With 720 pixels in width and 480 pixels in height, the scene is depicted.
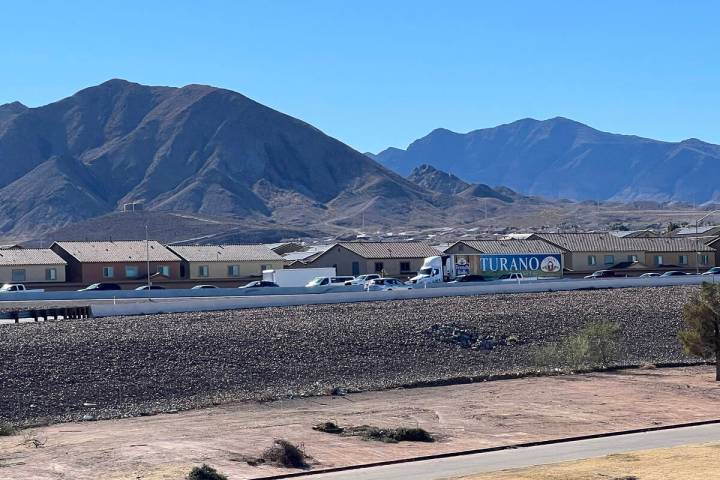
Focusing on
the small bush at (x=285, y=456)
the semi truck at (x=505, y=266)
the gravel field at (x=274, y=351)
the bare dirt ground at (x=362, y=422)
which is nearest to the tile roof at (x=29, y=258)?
the semi truck at (x=505, y=266)

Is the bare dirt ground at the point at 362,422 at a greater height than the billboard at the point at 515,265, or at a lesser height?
lesser

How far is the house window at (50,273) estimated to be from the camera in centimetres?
8881

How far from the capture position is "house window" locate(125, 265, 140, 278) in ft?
298

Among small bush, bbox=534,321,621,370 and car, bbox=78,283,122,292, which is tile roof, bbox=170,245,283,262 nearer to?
car, bbox=78,283,122,292

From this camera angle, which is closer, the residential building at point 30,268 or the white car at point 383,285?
the white car at point 383,285

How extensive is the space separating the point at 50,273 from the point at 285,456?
62.1 meters

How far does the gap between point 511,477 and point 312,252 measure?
80.2m

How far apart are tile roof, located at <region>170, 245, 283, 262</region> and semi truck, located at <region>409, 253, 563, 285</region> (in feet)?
42.1

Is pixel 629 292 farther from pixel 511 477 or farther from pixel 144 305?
pixel 511 477

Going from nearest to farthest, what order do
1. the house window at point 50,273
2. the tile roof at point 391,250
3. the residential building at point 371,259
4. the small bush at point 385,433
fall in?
the small bush at point 385,433, the house window at point 50,273, the residential building at point 371,259, the tile roof at point 391,250

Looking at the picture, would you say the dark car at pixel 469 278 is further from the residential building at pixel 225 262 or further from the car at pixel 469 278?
the residential building at pixel 225 262

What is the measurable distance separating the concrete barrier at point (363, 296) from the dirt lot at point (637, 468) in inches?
1387

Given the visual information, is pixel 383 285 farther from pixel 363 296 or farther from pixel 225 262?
pixel 225 262

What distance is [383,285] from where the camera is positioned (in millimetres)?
78250
